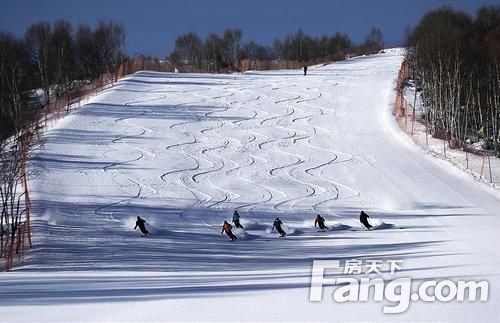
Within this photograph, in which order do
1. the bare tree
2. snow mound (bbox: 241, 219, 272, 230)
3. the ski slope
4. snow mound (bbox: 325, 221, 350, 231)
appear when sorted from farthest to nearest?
the bare tree → snow mound (bbox: 241, 219, 272, 230) → snow mound (bbox: 325, 221, 350, 231) → the ski slope

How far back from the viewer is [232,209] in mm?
23375

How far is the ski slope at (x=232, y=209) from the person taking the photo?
452 inches

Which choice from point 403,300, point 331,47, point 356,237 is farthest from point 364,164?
point 331,47

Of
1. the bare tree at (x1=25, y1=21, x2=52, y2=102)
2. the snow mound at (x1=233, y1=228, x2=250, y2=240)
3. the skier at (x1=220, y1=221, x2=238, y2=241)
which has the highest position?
the bare tree at (x1=25, y1=21, x2=52, y2=102)

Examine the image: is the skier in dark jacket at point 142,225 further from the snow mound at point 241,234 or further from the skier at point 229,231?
the snow mound at point 241,234

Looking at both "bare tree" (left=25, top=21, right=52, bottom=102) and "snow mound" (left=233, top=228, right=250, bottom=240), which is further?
"bare tree" (left=25, top=21, right=52, bottom=102)

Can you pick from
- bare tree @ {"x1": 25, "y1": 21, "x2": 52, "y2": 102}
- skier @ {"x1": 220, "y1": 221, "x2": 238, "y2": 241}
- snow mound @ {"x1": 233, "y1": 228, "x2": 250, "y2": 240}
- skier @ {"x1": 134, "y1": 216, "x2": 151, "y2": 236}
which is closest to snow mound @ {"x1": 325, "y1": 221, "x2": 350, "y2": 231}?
snow mound @ {"x1": 233, "y1": 228, "x2": 250, "y2": 240}

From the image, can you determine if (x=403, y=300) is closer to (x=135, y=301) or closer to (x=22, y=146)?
(x=135, y=301)

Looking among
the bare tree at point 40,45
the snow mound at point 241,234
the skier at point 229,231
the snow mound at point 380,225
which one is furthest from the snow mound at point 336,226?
the bare tree at point 40,45

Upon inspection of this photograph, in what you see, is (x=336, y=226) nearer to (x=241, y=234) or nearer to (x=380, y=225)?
(x=380, y=225)

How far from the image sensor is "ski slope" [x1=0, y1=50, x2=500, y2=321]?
11.5 metres

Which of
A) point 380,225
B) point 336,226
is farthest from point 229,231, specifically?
point 380,225

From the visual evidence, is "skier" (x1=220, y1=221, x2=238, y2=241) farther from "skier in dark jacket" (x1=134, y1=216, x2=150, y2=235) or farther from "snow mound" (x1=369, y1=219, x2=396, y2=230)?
"snow mound" (x1=369, y1=219, x2=396, y2=230)

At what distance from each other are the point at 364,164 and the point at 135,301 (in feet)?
67.2
